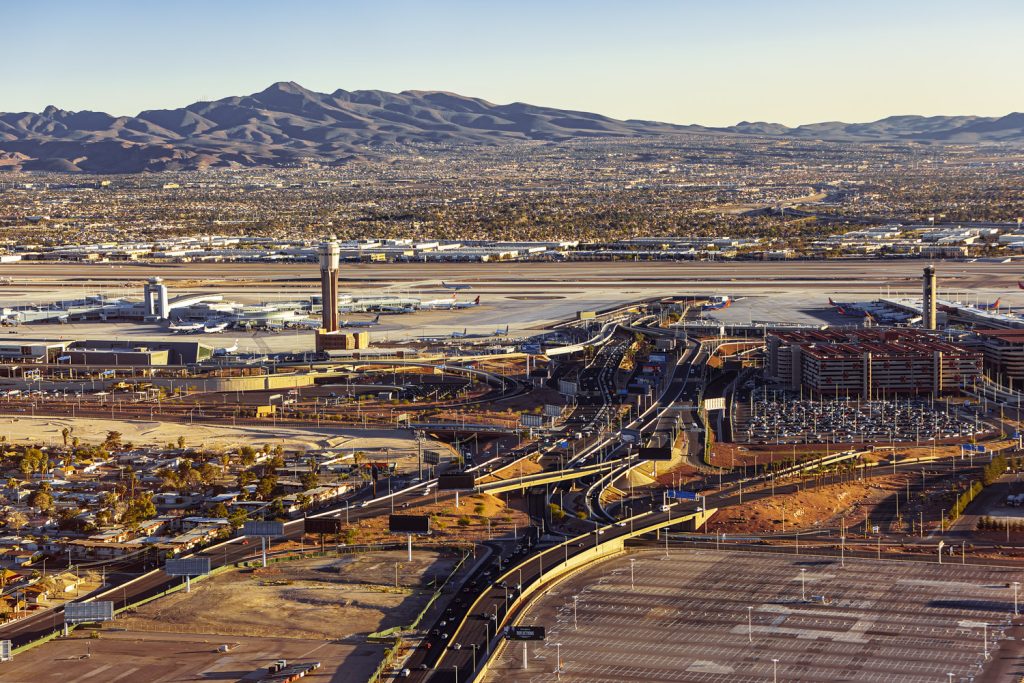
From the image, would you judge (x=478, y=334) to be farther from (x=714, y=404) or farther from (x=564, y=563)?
(x=564, y=563)

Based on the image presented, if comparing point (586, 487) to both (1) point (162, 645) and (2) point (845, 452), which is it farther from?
(1) point (162, 645)

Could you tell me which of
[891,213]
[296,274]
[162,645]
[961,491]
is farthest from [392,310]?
[891,213]

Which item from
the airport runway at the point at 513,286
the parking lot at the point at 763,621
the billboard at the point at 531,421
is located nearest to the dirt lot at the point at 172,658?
the parking lot at the point at 763,621

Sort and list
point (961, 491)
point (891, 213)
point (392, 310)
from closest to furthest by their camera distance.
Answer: point (961, 491) < point (392, 310) < point (891, 213)

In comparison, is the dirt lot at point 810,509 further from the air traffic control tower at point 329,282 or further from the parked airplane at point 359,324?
the parked airplane at point 359,324

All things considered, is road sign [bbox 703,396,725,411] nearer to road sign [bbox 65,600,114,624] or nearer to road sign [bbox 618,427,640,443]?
road sign [bbox 618,427,640,443]

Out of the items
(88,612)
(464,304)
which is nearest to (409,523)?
(88,612)
